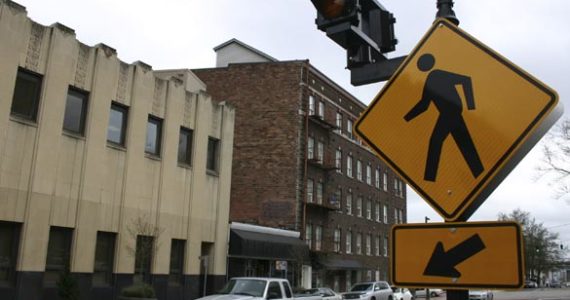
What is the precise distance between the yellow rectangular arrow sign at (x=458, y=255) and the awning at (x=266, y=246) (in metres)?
28.4

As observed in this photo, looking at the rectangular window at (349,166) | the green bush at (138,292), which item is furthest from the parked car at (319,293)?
the rectangular window at (349,166)

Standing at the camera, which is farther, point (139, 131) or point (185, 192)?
point (185, 192)

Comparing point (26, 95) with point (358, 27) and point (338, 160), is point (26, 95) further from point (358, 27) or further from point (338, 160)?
point (338, 160)

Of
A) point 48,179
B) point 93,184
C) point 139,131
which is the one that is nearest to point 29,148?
point 48,179

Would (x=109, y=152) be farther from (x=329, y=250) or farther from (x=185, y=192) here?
(x=329, y=250)

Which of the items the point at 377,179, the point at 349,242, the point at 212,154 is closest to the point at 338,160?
the point at 349,242

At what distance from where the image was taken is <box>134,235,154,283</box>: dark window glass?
79.7ft

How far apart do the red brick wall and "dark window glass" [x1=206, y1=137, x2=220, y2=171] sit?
34.6ft

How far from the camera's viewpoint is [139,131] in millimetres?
25500

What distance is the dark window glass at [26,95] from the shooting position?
20.6 metres

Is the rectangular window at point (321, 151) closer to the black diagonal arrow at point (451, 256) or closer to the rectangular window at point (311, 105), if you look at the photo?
the rectangular window at point (311, 105)

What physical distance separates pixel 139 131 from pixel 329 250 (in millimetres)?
22909

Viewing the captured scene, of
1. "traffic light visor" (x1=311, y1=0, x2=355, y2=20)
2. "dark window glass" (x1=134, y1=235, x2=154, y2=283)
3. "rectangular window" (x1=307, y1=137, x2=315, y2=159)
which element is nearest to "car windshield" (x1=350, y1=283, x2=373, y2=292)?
"rectangular window" (x1=307, y1=137, x2=315, y2=159)

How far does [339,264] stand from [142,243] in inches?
897
